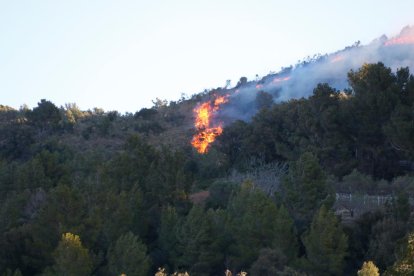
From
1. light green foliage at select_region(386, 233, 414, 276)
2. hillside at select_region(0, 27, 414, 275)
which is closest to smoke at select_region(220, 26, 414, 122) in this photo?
hillside at select_region(0, 27, 414, 275)

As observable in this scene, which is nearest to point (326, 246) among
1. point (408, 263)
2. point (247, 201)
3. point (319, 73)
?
point (247, 201)

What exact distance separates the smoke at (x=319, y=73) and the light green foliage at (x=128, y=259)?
150 ft

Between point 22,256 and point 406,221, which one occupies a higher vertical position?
point 22,256

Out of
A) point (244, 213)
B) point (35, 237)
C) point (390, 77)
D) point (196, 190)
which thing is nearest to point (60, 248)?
point (35, 237)

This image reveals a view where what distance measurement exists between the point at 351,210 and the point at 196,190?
12.2 meters

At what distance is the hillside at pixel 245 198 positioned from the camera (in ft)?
68.4

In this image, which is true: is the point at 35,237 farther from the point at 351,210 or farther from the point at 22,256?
the point at 351,210

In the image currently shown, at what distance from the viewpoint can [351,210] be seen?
25.8 meters

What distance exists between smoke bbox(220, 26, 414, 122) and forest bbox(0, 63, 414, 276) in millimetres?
30602

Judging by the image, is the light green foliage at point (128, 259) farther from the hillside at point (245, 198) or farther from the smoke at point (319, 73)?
the smoke at point (319, 73)

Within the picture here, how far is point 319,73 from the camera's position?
3263 inches

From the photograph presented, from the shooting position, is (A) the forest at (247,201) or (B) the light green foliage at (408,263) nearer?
(B) the light green foliage at (408,263)

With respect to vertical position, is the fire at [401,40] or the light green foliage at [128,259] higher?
the fire at [401,40]

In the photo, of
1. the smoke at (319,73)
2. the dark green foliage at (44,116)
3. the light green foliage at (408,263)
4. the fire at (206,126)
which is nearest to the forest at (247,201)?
the light green foliage at (408,263)
